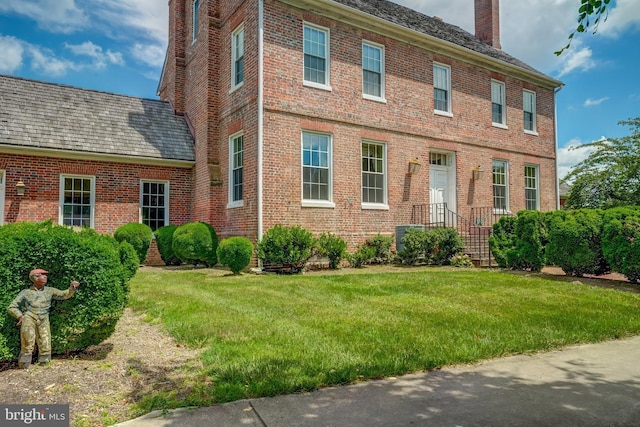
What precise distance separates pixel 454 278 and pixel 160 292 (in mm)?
6071

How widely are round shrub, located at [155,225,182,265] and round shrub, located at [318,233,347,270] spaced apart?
4800mm

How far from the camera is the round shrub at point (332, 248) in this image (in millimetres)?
11797

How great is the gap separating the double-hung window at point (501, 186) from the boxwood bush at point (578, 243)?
6.91 m

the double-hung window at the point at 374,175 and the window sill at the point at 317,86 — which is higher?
the window sill at the point at 317,86

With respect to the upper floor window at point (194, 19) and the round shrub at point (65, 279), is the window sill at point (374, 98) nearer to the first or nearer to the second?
the upper floor window at point (194, 19)

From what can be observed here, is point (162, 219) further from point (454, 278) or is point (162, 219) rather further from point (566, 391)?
point (566, 391)

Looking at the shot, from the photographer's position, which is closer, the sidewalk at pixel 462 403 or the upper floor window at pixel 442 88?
the sidewalk at pixel 462 403

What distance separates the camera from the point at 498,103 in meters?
17.6

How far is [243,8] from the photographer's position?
506 inches

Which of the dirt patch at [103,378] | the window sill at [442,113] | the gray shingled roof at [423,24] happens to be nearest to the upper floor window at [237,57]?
the gray shingled roof at [423,24]

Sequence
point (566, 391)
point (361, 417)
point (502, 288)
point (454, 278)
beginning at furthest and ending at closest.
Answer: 1. point (454, 278)
2. point (502, 288)
3. point (566, 391)
4. point (361, 417)

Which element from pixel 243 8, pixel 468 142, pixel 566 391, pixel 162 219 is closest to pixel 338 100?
pixel 243 8

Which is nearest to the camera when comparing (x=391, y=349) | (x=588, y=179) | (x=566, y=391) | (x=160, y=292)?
(x=566, y=391)

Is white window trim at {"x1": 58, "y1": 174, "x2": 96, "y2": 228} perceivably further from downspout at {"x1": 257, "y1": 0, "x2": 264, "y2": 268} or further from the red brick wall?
downspout at {"x1": 257, "y1": 0, "x2": 264, "y2": 268}
